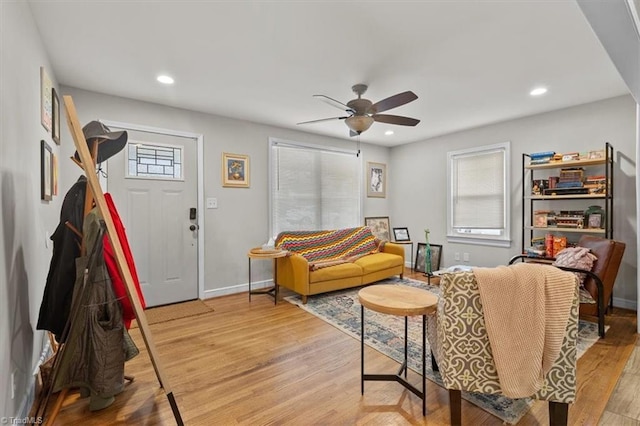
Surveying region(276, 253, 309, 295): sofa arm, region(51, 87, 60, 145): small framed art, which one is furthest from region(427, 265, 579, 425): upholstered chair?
region(51, 87, 60, 145): small framed art

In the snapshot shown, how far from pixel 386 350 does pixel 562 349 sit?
130 centimetres

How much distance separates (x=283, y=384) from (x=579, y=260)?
309cm

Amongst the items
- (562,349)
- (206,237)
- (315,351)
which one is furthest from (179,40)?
(562,349)

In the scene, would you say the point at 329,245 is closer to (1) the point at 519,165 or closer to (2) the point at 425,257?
(2) the point at 425,257

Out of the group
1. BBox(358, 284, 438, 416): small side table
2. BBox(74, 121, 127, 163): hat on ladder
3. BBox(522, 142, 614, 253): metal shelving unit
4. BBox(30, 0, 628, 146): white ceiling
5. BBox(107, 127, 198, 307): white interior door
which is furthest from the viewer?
BBox(107, 127, 198, 307): white interior door

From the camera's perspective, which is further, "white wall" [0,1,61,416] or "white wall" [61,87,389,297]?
"white wall" [61,87,389,297]

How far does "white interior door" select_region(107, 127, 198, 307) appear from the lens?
3.47 meters

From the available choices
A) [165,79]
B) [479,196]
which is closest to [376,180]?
[479,196]

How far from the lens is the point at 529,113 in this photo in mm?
4051

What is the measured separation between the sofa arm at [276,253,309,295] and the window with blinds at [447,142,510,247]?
285cm

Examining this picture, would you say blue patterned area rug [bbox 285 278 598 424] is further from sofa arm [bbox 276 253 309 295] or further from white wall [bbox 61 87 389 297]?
white wall [bbox 61 87 389 297]

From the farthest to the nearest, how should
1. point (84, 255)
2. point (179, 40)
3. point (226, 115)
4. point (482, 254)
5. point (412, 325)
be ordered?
point (482, 254), point (226, 115), point (412, 325), point (179, 40), point (84, 255)

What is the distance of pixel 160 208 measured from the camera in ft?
12.0

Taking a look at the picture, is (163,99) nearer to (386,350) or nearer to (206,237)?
(206,237)
